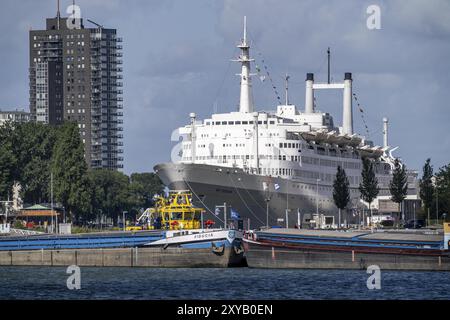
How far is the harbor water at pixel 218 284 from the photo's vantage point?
243ft

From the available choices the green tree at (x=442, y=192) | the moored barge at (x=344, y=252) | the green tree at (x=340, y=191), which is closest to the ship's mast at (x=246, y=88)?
the green tree at (x=340, y=191)

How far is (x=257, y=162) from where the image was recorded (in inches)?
6063

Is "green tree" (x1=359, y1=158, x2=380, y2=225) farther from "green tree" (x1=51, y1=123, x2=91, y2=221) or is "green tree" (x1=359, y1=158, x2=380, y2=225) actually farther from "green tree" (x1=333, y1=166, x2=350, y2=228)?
"green tree" (x1=51, y1=123, x2=91, y2=221)

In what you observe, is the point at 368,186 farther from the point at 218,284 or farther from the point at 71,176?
the point at 218,284

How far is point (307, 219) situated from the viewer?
163750mm

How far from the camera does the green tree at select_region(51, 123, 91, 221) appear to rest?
173625 mm

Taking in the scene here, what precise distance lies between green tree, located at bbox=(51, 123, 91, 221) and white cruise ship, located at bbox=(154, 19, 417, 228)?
57.2 ft

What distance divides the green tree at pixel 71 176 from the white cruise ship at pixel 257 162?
17433mm

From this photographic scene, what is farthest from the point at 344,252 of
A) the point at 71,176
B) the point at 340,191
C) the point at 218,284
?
the point at 71,176

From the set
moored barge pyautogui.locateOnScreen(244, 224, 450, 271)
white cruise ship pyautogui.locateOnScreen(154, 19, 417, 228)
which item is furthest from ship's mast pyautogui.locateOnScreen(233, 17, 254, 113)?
moored barge pyautogui.locateOnScreen(244, 224, 450, 271)

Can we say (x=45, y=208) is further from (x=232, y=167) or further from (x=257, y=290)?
(x=257, y=290)

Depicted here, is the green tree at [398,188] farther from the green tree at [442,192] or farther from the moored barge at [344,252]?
the moored barge at [344,252]

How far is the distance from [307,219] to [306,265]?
2596 inches
